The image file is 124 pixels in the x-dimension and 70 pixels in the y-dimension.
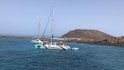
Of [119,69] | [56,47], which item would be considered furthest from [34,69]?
[56,47]

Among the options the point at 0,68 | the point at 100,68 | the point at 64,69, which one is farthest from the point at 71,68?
the point at 0,68

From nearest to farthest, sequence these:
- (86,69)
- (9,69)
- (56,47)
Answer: (9,69) < (86,69) < (56,47)

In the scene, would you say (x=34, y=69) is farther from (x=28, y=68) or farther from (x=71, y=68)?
(x=71, y=68)

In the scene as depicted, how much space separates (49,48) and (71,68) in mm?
47248

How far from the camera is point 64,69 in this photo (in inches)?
1962

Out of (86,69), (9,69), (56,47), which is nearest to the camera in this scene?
(9,69)

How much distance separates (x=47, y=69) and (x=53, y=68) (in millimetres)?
1908

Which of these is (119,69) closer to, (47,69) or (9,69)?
(47,69)

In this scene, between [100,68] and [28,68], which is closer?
[28,68]

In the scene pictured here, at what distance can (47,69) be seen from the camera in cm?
4884

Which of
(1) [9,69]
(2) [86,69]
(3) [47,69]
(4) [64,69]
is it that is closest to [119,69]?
(2) [86,69]

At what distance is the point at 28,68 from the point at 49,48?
4923 centimetres

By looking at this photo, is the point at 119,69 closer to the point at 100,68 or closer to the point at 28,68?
the point at 100,68

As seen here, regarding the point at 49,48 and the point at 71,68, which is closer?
the point at 71,68
